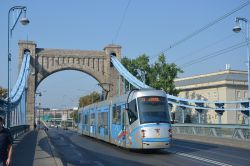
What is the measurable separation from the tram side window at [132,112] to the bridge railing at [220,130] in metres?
11.6

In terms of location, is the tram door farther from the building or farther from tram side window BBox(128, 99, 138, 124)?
the building

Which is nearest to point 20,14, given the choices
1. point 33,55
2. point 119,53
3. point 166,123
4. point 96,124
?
point 96,124

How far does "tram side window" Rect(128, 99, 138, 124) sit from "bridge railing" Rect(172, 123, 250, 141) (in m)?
11.6

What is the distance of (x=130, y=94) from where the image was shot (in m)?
23.6

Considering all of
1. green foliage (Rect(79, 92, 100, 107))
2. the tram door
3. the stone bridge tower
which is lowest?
the tram door

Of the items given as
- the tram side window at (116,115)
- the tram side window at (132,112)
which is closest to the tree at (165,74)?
the tram side window at (116,115)

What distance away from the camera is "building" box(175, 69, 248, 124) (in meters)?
85.2

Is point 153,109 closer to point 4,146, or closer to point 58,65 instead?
point 4,146

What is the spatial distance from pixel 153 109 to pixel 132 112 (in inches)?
43.4

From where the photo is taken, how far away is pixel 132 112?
2267 centimetres

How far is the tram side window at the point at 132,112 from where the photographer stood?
22.4m

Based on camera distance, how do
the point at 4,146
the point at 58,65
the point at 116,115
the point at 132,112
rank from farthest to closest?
the point at 58,65
the point at 116,115
the point at 132,112
the point at 4,146

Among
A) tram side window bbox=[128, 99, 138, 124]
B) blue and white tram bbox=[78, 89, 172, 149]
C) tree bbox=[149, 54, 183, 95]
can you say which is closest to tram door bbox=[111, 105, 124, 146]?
blue and white tram bbox=[78, 89, 172, 149]

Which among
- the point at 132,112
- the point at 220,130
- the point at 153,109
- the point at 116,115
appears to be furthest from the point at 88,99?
the point at 153,109
